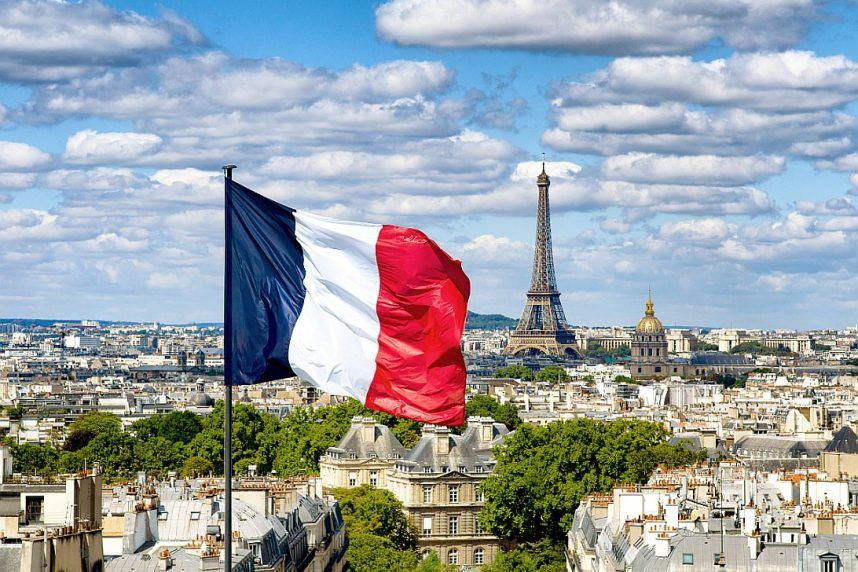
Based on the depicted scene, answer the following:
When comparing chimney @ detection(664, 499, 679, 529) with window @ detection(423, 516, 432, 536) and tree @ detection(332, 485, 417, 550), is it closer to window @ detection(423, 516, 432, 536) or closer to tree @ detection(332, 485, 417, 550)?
tree @ detection(332, 485, 417, 550)

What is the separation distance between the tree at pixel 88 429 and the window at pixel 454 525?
25532 mm

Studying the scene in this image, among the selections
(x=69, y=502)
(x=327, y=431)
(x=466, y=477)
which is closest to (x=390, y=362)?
(x=69, y=502)

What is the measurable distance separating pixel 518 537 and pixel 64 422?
6959 centimetres

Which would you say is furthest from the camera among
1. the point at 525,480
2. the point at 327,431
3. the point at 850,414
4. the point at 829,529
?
the point at 850,414

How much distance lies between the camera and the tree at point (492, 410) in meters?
128

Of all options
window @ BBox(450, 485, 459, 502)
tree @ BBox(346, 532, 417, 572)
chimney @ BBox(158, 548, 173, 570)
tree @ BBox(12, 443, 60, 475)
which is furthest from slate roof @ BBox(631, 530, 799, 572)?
tree @ BBox(12, 443, 60, 475)

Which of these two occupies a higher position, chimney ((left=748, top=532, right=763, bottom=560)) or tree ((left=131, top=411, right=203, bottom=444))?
tree ((left=131, top=411, right=203, bottom=444))

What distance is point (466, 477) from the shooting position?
3708 inches

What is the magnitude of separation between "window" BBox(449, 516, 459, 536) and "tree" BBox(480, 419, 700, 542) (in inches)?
145

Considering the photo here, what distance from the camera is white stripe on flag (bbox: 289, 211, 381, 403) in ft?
70.9

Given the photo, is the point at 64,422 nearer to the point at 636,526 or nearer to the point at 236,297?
the point at 636,526

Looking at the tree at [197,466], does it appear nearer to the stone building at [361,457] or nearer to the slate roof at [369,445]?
the stone building at [361,457]

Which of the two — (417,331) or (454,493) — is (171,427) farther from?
(417,331)

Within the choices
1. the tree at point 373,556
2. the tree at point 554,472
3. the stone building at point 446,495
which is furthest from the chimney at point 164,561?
the stone building at point 446,495
